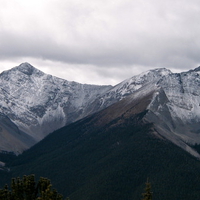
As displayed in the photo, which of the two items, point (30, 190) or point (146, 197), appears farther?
point (30, 190)

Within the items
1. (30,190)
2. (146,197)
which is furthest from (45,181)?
(146,197)

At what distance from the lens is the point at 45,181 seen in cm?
10462

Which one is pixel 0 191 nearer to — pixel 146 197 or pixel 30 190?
pixel 30 190

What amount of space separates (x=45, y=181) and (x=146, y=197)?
2056 centimetres

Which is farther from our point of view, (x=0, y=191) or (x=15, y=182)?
(x=15, y=182)

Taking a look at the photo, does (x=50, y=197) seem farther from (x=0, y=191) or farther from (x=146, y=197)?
(x=146, y=197)

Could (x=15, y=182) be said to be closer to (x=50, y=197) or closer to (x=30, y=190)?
(x=30, y=190)

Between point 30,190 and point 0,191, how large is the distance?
785 centimetres

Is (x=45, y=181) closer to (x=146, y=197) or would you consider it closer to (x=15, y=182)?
(x=15, y=182)

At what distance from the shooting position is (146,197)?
98.4 metres

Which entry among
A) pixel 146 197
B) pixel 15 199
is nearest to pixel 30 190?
pixel 15 199

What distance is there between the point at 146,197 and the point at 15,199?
2655 cm

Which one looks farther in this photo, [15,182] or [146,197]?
[15,182]

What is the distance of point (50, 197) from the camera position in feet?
326
